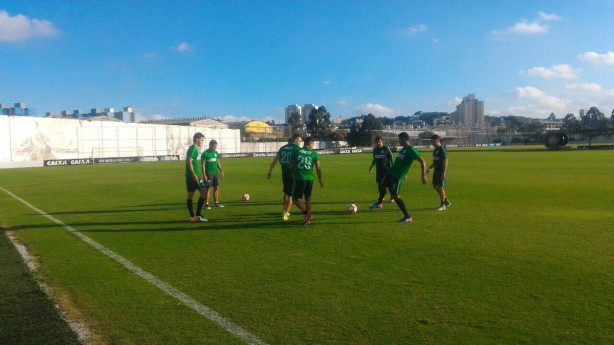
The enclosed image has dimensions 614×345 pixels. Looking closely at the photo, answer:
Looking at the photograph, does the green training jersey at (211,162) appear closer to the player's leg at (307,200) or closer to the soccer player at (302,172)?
the soccer player at (302,172)

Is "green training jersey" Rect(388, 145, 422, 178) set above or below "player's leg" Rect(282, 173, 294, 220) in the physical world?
above

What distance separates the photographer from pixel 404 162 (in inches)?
430

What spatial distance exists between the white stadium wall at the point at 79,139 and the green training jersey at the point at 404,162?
163 ft

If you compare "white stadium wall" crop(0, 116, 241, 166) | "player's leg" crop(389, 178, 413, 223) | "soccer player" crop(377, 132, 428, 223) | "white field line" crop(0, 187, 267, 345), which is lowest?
"white field line" crop(0, 187, 267, 345)

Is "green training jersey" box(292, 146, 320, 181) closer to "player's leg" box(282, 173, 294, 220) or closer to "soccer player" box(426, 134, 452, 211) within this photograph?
"player's leg" box(282, 173, 294, 220)

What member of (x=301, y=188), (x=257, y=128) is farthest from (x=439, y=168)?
(x=257, y=128)

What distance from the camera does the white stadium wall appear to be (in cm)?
5338

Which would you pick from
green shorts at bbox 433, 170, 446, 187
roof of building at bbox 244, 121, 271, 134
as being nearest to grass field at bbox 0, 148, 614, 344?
green shorts at bbox 433, 170, 446, 187

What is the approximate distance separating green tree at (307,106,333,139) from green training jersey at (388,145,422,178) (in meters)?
118

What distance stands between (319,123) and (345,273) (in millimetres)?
126294

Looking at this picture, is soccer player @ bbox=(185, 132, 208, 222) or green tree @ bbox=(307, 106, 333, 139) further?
green tree @ bbox=(307, 106, 333, 139)

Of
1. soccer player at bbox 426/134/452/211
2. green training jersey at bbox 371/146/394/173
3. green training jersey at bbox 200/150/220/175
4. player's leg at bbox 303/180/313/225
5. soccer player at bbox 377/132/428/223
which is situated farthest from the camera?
green training jersey at bbox 371/146/394/173

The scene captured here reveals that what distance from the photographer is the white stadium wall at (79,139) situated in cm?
5338

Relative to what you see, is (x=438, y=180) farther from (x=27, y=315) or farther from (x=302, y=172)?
(x=27, y=315)
